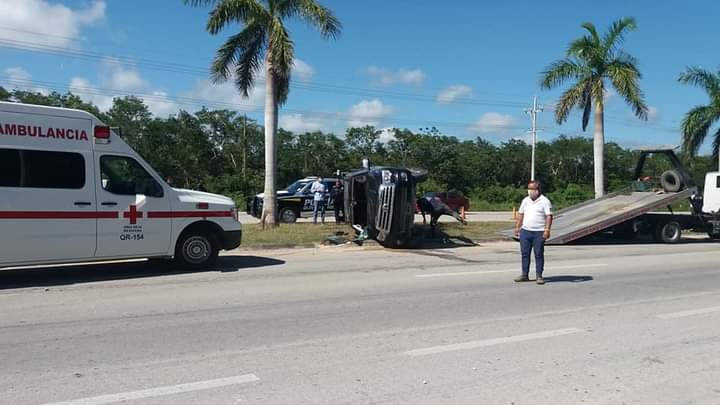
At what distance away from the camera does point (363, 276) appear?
1073 cm

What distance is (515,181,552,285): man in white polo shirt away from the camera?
9633 mm

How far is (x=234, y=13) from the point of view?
61.7 ft

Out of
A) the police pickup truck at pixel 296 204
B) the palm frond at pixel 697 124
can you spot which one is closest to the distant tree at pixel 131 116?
the police pickup truck at pixel 296 204

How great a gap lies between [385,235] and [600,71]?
1508 cm

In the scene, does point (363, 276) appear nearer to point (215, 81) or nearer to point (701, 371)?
point (701, 371)

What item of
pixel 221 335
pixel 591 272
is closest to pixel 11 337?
pixel 221 335

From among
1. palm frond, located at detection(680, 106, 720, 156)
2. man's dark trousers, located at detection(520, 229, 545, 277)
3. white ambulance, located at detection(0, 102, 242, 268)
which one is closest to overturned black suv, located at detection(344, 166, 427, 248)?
man's dark trousers, located at detection(520, 229, 545, 277)

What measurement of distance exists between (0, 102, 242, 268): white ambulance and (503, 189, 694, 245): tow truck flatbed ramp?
35.6ft

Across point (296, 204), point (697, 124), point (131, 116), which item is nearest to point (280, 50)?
point (296, 204)

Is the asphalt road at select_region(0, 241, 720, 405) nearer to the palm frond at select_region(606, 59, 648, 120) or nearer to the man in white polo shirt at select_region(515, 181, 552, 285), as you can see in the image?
the man in white polo shirt at select_region(515, 181, 552, 285)

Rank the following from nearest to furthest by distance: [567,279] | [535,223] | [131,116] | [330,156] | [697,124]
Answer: [535,223], [567,279], [697,124], [131,116], [330,156]

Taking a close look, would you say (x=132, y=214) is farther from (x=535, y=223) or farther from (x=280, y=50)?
(x=280, y=50)

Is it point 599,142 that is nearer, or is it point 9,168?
point 9,168

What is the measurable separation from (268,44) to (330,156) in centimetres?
4449
